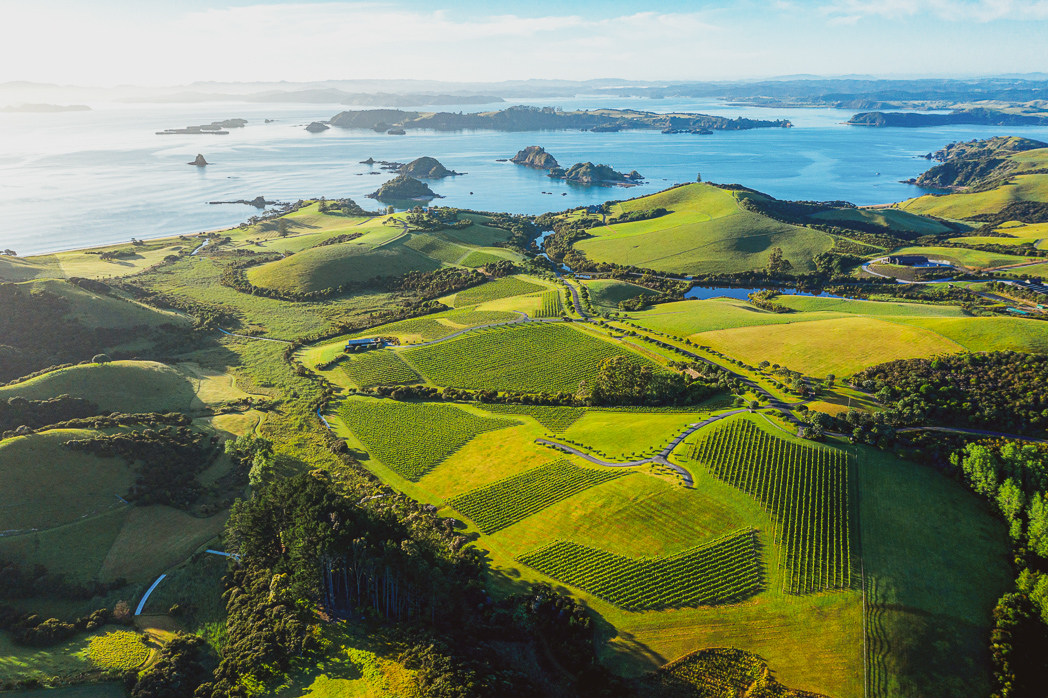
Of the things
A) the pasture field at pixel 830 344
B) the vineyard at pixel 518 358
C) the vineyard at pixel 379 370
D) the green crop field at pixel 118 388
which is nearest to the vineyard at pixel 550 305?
the vineyard at pixel 518 358

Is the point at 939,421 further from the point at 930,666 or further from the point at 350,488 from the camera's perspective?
the point at 350,488

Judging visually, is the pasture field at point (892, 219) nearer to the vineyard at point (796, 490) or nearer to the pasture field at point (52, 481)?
the vineyard at point (796, 490)

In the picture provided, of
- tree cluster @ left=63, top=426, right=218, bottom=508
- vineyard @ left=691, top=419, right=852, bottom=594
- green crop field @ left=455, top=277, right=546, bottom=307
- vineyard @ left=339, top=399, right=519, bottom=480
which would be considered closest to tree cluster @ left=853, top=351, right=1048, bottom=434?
vineyard @ left=691, top=419, right=852, bottom=594

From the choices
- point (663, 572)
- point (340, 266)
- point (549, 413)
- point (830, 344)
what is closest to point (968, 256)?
point (830, 344)

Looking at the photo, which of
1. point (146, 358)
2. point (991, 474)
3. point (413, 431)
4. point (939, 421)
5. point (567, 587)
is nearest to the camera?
point (567, 587)

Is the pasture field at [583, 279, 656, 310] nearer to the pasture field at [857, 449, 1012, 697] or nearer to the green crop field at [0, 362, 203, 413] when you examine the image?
the pasture field at [857, 449, 1012, 697]

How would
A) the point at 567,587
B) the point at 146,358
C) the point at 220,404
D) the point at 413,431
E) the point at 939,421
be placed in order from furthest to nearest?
1. the point at 146,358
2. the point at 220,404
3. the point at 413,431
4. the point at 939,421
5. the point at 567,587

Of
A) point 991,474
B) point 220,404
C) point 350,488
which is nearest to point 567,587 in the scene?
point 350,488
